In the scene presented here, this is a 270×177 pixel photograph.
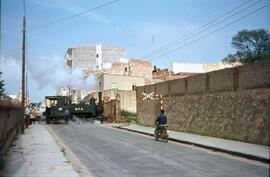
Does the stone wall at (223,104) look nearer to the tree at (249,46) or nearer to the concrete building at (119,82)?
the tree at (249,46)

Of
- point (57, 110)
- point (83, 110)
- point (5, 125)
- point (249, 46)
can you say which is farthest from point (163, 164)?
point (249, 46)

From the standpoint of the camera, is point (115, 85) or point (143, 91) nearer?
point (143, 91)

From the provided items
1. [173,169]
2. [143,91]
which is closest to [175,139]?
[173,169]

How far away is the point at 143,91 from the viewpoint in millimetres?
42906

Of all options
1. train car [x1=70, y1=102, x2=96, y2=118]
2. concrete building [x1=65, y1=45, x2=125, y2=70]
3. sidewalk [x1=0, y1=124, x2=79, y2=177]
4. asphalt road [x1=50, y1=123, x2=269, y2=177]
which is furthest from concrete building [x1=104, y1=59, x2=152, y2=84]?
sidewalk [x1=0, y1=124, x2=79, y2=177]

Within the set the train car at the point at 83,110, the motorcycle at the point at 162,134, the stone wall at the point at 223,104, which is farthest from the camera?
the train car at the point at 83,110

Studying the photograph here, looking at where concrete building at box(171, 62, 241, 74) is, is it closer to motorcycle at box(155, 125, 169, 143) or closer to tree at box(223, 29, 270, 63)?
tree at box(223, 29, 270, 63)

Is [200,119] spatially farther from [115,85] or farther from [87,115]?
[115,85]

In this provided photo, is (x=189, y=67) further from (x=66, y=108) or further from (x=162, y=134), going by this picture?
(x=162, y=134)

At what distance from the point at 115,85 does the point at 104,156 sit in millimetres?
62780

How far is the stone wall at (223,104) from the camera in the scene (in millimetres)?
19500

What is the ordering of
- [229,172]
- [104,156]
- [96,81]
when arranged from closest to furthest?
[229,172] < [104,156] < [96,81]

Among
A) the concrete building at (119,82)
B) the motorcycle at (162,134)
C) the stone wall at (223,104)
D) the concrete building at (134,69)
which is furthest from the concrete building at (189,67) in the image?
the motorcycle at (162,134)

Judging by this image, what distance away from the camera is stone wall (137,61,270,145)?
768 inches
